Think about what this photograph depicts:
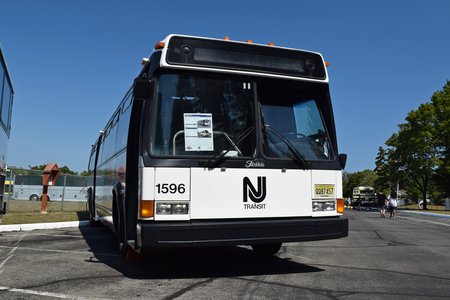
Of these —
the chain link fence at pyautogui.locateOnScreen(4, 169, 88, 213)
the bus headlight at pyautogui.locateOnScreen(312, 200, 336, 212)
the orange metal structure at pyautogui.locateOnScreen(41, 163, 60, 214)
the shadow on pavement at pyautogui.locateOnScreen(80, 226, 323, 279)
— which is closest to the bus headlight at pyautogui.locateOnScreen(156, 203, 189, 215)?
the shadow on pavement at pyautogui.locateOnScreen(80, 226, 323, 279)

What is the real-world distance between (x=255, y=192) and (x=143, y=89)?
1906mm

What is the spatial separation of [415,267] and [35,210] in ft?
55.8

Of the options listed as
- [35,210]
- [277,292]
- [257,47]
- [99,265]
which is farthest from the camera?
[35,210]

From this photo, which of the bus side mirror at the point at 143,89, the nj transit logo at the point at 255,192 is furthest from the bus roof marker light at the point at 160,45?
the nj transit logo at the point at 255,192

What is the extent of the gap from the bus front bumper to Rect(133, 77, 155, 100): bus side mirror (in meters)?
1.53

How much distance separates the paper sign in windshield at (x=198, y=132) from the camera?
18.0 ft

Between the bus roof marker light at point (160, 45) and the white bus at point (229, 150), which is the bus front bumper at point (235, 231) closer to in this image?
the white bus at point (229, 150)

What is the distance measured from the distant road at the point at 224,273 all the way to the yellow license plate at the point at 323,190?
112 centimetres

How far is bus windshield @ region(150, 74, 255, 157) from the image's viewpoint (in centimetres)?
545

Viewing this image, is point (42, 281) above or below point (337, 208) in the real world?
below

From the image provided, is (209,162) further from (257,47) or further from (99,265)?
(99,265)

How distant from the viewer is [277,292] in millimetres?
5082

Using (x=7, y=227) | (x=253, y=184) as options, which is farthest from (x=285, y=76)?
Result: (x=7, y=227)

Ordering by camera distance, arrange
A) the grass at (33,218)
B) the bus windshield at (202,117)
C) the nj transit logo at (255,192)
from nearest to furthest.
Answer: the bus windshield at (202,117) < the nj transit logo at (255,192) < the grass at (33,218)
